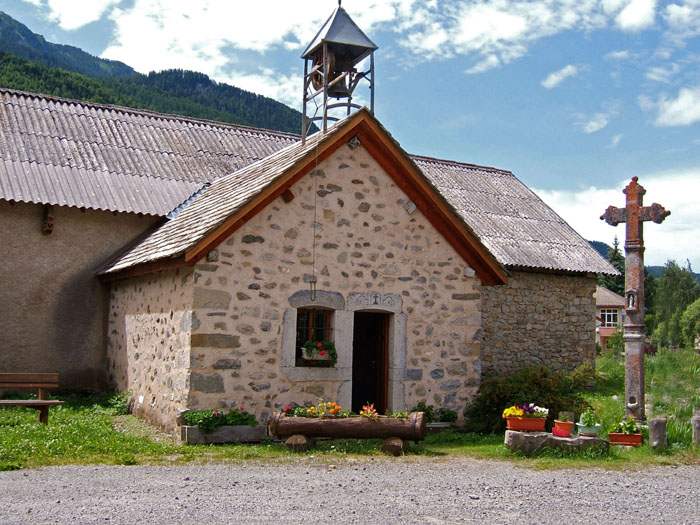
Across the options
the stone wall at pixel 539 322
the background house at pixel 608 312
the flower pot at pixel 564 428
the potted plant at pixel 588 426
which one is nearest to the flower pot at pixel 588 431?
the potted plant at pixel 588 426

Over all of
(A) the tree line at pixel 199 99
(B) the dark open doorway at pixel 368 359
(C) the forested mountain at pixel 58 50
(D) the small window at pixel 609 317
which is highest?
(C) the forested mountain at pixel 58 50

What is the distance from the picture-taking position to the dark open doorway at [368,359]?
39.8 ft

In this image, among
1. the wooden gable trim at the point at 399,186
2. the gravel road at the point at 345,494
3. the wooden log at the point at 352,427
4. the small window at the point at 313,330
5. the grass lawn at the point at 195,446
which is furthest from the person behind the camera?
the small window at the point at 313,330

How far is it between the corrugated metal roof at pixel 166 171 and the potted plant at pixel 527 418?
11.5 ft

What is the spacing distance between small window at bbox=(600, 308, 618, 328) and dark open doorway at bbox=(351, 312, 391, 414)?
37.7 meters

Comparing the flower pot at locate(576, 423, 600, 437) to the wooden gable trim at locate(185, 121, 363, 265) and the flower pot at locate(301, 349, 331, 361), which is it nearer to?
the flower pot at locate(301, 349, 331, 361)

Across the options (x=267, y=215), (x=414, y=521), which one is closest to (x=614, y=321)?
(x=267, y=215)

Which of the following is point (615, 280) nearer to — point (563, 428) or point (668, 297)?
point (668, 297)

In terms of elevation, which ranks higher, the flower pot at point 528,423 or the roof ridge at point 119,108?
the roof ridge at point 119,108

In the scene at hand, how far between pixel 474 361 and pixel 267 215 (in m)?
4.32

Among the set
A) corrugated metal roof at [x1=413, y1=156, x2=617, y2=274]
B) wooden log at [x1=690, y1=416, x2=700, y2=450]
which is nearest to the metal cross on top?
wooden log at [x1=690, y1=416, x2=700, y2=450]

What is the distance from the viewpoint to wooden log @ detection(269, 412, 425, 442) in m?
9.57

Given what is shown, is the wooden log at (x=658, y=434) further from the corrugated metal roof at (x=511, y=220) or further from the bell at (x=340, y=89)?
the corrugated metal roof at (x=511, y=220)

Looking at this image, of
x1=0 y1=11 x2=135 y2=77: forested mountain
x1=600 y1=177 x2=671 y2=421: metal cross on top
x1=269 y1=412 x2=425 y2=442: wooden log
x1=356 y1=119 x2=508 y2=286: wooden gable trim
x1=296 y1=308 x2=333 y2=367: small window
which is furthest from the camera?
x1=0 y1=11 x2=135 y2=77: forested mountain
